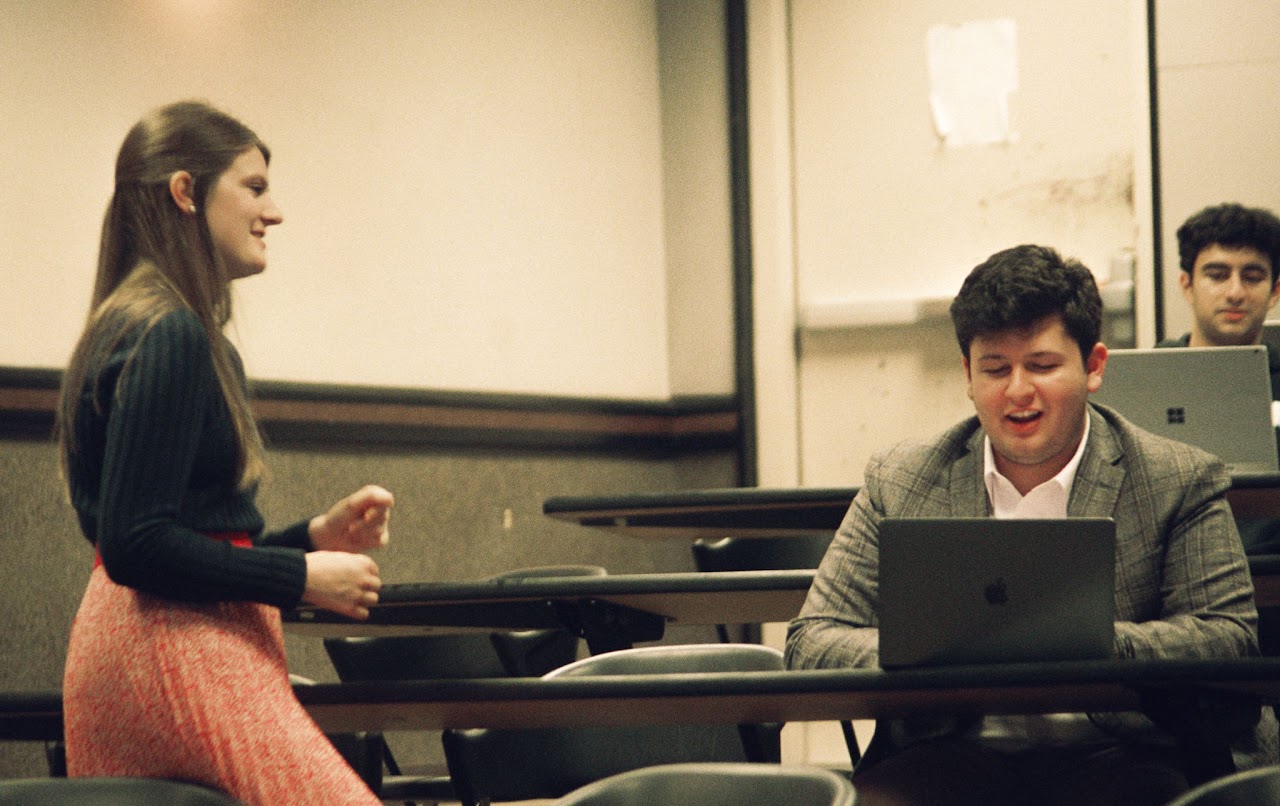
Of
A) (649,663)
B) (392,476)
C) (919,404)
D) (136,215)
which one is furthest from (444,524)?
(136,215)

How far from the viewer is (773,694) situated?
172cm

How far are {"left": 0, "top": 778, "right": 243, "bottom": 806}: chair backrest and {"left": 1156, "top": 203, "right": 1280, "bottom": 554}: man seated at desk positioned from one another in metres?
2.85

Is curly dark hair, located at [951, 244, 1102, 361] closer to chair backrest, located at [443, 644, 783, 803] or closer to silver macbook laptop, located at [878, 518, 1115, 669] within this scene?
silver macbook laptop, located at [878, 518, 1115, 669]

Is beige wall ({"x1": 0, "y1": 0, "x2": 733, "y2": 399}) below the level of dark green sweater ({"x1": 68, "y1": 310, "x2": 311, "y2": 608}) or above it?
above

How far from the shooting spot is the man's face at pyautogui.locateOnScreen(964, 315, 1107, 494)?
2.12m

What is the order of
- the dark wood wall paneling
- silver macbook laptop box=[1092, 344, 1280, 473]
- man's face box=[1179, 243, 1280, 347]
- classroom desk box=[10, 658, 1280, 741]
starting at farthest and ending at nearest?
man's face box=[1179, 243, 1280, 347] → the dark wood wall paneling → silver macbook laptop box=[1092, 344, 1280, 473] → classroom desk box=[10, 658, 1280, 741]

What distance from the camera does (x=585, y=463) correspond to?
495 centimetres

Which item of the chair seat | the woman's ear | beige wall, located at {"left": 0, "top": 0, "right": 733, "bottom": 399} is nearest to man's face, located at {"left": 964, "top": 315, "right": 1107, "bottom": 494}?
the woman's ear

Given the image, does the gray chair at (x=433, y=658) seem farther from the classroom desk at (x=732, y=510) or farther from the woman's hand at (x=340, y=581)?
the woman's hand at (x=340, y=581)

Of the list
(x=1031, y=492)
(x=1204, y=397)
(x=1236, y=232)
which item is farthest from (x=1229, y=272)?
(x=1031, y=492)

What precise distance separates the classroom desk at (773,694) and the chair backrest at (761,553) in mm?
1192

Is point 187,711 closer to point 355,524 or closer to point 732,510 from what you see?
point 355,524

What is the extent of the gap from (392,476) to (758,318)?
145cm

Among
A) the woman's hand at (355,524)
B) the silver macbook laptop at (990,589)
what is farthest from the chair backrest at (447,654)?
the silver macbook laptop at (990,589)
